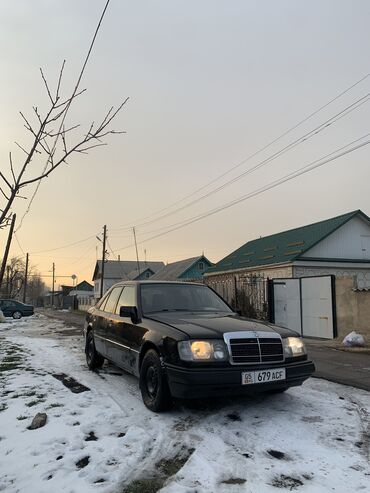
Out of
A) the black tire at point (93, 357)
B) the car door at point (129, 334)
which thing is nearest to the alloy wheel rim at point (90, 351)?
the black tire at point (93, 357)

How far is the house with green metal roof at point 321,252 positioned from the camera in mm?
22938

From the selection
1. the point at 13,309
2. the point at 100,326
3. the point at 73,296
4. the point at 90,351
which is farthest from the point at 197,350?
the point at 73,296

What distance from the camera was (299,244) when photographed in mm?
24109

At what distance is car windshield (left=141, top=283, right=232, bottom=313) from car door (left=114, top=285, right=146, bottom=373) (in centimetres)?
21

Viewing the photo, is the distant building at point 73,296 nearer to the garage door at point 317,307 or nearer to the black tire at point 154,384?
the garage door at point 317,307

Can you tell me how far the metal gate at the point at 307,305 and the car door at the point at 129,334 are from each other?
963cm

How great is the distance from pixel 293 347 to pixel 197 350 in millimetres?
1303

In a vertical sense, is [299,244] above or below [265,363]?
above

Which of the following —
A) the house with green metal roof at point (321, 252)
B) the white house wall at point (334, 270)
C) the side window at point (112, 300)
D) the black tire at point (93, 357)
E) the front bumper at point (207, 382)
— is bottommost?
the black tire at point (93, 357)

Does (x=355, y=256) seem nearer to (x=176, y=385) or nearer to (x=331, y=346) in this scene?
(x=331, y=346)

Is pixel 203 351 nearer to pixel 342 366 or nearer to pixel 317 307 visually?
pixel 342 366

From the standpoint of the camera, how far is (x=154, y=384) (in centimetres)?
532

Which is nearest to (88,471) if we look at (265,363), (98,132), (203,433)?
(203,433)

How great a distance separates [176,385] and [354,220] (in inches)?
905
